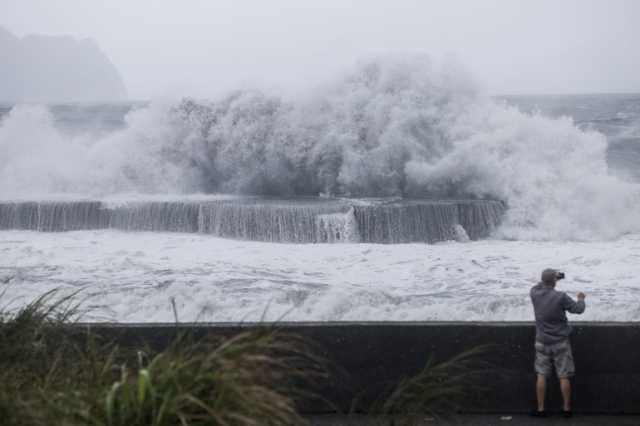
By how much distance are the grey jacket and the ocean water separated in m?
2.85

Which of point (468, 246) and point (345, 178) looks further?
point (345, 178)

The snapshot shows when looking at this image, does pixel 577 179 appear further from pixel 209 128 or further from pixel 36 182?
pixel 36 182

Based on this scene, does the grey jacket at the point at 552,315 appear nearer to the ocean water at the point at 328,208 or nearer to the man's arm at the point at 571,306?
the man's arm at the point at 571,306

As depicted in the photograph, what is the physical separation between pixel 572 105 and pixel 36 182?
44953 millimetres

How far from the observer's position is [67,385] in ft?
11.7

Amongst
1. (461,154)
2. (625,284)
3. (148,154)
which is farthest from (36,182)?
(625,284)

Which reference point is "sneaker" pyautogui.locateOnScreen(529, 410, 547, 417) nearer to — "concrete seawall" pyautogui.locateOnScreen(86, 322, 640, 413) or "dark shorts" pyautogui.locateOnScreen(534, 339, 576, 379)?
"concrete seawall" pyautogui.locateOnScreen(86, 322, 640, 413)

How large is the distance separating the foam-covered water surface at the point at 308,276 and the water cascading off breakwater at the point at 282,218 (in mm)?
638

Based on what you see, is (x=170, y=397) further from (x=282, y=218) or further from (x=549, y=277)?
(x=282, y=218)

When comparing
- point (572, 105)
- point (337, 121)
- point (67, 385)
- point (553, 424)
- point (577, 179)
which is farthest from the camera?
point (572, 105)

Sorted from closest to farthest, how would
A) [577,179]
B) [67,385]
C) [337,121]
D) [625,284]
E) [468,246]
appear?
[67,385] < [625,284] < [468,246] < [577,179] < [337,121]

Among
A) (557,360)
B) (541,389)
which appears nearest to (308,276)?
(541,389)

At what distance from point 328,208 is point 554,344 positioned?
12.2 m

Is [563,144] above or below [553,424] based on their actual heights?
above
